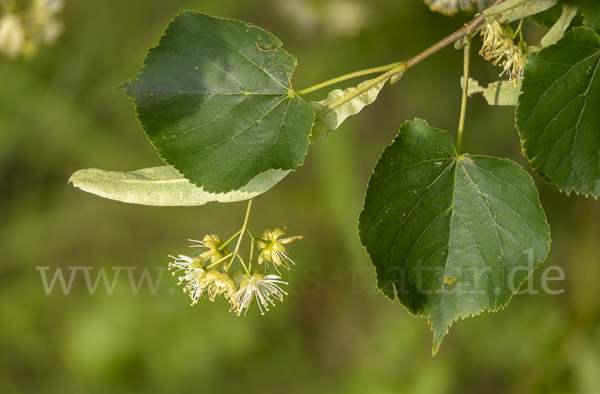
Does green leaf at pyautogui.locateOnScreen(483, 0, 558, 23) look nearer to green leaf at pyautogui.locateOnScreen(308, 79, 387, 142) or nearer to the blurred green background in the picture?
green leaf at pyautogui.locateOnScreen(308, 79, 387, 142)

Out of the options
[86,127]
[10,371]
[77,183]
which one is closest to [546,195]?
[77,183]

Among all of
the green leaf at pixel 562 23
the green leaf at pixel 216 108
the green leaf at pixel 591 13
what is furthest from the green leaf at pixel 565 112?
the green leaf at pixel 216 108

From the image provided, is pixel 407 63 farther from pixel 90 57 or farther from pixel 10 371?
pixel 10 371

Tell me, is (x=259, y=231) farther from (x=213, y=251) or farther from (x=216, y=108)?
(x=216, y=108)

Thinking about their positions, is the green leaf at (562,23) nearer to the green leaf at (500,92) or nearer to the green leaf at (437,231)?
the green leaf at (500,92)

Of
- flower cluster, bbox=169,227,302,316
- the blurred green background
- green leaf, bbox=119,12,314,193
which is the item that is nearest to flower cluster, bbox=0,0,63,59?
the blurred green background

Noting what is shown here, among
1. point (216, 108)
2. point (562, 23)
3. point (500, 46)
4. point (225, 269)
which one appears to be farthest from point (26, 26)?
point (562, 23)
